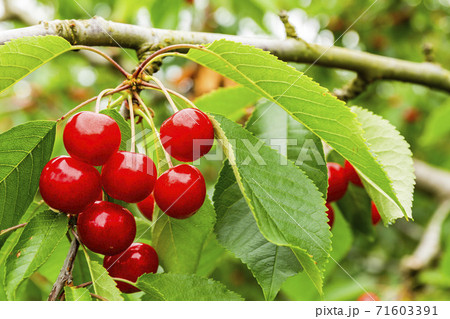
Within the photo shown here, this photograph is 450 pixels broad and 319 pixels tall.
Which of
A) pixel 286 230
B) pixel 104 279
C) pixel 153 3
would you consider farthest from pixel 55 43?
pixel 153 3

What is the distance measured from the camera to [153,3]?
2.96 metres

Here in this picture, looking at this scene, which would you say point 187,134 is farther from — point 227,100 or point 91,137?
point 227,100

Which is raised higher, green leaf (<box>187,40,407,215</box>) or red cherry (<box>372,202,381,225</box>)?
green leaf (<box>187,40,407,215</box>)

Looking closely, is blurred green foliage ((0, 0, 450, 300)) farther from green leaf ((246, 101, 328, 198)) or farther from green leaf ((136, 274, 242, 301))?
green leaf ((136, 274, 242, 301))

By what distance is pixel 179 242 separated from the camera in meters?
1.36

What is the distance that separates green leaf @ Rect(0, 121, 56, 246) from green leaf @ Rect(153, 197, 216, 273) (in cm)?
37

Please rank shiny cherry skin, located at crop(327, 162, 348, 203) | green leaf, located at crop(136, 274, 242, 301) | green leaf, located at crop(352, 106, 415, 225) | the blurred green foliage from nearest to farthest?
1. green leaf, located at crop(136, 274, 242, 301)
2. green leaf, located at crop(352, 106, 415, 225)
3. shiny cherry skin, located at crop(327, 162, 348, 203)
4. the blurred green foliage

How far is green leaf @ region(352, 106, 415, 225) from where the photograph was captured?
50.3 inches

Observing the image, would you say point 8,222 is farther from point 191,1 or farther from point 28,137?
point 191,1

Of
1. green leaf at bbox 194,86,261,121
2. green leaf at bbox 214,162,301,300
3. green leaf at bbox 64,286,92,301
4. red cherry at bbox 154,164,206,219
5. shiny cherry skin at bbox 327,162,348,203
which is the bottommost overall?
green leaf at bbox 64,286,92,301

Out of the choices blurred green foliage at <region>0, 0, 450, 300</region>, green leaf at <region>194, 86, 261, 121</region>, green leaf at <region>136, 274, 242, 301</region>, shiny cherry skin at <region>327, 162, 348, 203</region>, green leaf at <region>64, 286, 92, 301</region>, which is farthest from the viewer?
blurred green foliage at <region>0, 0, 450, 300</region>

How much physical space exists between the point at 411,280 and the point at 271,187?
237 cm

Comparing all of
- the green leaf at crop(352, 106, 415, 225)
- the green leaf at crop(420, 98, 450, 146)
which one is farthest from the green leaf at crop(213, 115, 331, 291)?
the green leaf at crop(420, 98, 450, 146)

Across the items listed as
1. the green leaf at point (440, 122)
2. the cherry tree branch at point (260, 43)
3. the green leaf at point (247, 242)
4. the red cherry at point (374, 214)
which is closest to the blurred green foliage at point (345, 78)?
the green leaf at point (440, 122)
